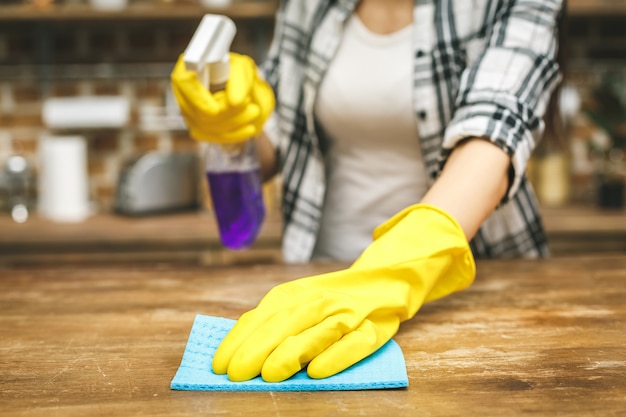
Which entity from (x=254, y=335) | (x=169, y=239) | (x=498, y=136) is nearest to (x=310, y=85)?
(x=498, y=136)

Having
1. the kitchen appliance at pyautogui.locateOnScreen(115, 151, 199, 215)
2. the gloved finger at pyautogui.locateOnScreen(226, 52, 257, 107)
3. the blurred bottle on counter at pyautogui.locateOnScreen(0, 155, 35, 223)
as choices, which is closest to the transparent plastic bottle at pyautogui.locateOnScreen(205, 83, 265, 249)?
the gloved finger at pyautogui.locateOnScreen(226, 52, 257, 107)

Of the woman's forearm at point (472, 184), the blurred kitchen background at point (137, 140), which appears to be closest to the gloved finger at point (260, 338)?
the woman's forearm at point (472, 184)

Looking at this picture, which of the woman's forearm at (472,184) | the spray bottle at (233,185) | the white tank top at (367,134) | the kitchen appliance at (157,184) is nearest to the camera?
the woman's forearm at (472,184)

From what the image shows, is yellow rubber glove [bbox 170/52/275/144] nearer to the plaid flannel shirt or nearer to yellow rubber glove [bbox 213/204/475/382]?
the plaid flannel shirt

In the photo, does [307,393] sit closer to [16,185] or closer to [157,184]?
→ [157,184]

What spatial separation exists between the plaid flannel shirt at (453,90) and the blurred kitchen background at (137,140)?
75 centimetres

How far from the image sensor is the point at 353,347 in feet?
2.29

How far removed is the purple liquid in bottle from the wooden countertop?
0.23ft

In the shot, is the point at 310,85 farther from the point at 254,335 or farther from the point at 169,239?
the point at 169,239

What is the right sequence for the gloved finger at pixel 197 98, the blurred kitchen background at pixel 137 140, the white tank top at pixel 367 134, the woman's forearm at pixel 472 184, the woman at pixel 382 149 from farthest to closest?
the blurred kitchen background at pixel 137 140
the white tank top at pixel 367 134
the gloved finger at pixel 197 98
the woman's forearm at pixel 472 184
the woman at pixel 382 149

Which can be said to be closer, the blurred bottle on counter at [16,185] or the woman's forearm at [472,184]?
the woman's forearm at [472,184]

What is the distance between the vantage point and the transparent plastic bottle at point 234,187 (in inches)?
45.4

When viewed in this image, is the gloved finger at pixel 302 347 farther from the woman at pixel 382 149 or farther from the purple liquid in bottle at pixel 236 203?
the purple liquid in bottle at pixel 236 203

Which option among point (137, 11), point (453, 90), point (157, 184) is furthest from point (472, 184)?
point (137, 11)
